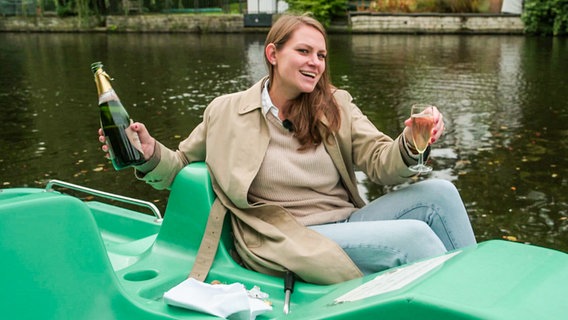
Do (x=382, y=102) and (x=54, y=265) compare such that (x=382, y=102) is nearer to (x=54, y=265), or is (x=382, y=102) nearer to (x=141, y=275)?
(x=141, y=275)

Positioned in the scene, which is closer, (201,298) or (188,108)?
(201,298)

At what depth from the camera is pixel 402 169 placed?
234 centimetres

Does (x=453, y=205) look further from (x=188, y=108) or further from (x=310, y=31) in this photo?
(x=188, y=108)

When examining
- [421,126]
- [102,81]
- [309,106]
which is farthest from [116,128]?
[421,126]

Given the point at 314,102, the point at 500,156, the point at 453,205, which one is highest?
the point at 314,102

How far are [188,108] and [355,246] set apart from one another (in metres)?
6.95

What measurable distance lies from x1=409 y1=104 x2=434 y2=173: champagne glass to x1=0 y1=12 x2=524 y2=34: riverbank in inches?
746

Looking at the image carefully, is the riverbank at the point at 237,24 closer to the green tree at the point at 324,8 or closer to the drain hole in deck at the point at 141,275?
the green tree at the point at 324,8

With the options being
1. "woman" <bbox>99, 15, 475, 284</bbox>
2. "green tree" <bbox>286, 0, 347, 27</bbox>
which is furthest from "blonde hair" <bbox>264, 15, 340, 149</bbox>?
"green tree" <bbox>286, 0, 347, 27</bbox>

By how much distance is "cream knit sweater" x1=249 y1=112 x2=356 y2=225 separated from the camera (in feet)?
7.82

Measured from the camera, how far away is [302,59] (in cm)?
236

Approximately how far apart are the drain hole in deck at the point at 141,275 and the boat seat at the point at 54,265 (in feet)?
1.32

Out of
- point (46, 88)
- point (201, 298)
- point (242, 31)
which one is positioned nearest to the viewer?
point (201, 298)

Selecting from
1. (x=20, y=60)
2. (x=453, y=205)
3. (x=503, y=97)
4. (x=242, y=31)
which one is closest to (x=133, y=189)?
(x=453, y=205)
